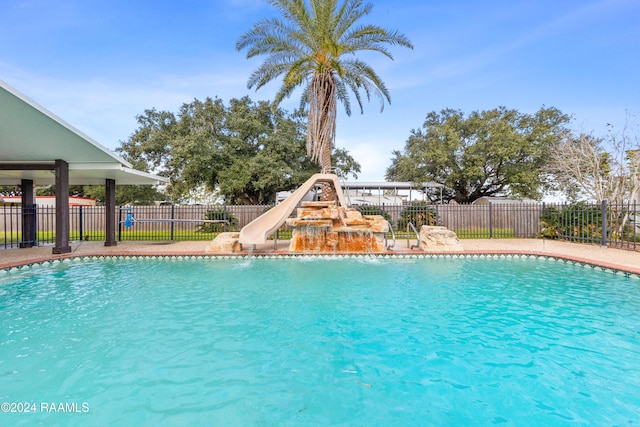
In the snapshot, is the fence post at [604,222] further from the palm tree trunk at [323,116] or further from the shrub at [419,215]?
the palm tree trunk at [323,116]

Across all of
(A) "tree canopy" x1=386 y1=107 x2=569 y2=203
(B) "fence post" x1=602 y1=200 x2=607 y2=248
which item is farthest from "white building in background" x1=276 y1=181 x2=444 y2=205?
(B) "fence post" x1=602 y1=200 x2=607 y2=248

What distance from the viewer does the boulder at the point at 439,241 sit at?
10.6 metres

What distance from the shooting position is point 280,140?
20766 mm

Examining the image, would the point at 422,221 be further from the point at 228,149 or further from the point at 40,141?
the point at 40,141

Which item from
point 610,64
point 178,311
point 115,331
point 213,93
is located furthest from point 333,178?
point 213,93

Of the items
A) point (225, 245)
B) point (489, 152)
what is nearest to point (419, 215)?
point (489, 152)

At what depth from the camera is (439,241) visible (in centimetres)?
1078

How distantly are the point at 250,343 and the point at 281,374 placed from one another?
32.6 inches

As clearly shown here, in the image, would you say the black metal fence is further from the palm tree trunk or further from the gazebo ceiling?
the palm tree trunk

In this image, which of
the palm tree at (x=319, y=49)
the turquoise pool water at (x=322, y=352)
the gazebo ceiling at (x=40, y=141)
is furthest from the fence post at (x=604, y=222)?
the gazebo ceiling at (x=40, y=141)

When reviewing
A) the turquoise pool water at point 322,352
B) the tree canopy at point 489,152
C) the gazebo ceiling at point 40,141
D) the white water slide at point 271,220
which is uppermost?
the tree canopy at point 489,152

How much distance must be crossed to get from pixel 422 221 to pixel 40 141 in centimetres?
1516

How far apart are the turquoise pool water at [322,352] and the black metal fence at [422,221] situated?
7.65 m

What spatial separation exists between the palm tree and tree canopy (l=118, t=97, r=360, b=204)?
597cm
